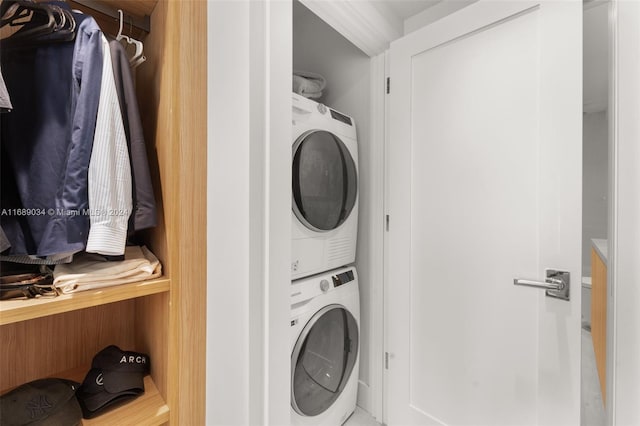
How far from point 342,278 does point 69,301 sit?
1162 mm

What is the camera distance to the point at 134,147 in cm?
68

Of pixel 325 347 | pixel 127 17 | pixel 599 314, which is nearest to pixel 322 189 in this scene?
pixel 325 347

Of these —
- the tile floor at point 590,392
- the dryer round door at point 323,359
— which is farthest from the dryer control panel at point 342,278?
the tile floor at point 590,392

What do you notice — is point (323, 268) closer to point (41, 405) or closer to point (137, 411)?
point (137, 411)

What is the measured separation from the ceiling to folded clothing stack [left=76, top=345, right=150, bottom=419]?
5.97ft

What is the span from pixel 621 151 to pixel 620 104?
155 mm

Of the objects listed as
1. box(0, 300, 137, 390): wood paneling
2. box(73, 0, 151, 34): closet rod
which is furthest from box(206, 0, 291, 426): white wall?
box(0, 300, 137, 390): wood paneling

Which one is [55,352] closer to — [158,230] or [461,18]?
[158,230]

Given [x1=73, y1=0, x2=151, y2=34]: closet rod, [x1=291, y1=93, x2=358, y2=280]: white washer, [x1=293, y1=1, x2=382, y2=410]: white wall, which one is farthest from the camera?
[x1=293, y1=1, x2=382, y2=410]: white wall

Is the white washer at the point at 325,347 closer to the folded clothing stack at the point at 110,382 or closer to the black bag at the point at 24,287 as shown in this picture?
the folded clothing stack at the point at 110,382

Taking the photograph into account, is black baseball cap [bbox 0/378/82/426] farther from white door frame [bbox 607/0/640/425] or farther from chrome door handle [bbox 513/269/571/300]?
white door frame [bbox 607/0/640/425]

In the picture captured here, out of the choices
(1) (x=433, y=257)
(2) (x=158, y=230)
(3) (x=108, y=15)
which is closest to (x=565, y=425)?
(1) (x=433, y=257)

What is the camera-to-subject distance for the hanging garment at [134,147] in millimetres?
670

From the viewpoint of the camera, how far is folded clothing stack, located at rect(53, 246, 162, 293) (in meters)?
0.60
